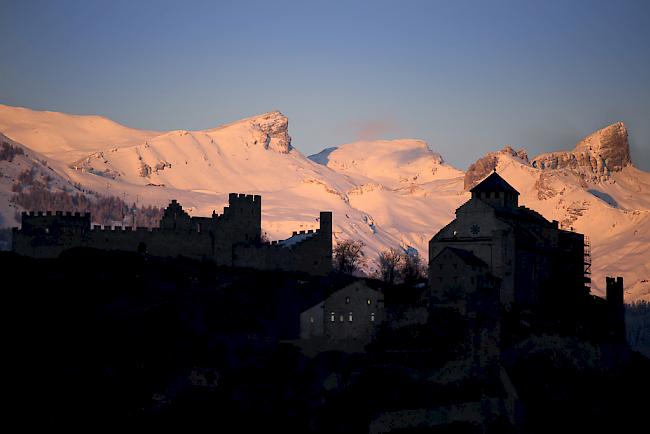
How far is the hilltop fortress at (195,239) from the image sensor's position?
10862cm

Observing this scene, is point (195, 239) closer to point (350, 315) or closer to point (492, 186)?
point (350, 315)

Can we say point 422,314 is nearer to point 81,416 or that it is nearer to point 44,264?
point 81,416

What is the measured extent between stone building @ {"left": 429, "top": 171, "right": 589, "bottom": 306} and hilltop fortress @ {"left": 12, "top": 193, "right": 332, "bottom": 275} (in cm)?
1277

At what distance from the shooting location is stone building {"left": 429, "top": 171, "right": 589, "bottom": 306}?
346 feet

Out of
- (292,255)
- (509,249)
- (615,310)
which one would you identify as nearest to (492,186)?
(509,249)

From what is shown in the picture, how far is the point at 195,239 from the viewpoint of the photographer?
365ft

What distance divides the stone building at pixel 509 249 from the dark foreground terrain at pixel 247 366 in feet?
23.6

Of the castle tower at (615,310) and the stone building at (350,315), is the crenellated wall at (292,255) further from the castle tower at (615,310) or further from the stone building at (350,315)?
the castle tower at (615,310)

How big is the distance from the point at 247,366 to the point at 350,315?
903 cm

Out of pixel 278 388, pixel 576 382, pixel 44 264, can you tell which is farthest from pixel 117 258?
pixel 576 382

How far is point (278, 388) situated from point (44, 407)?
1775 centimetres

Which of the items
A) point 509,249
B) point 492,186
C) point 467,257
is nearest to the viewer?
point 467,257

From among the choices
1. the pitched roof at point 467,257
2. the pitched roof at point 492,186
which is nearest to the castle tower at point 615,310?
the pitched roof at point 492,186

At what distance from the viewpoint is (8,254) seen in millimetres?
103438
